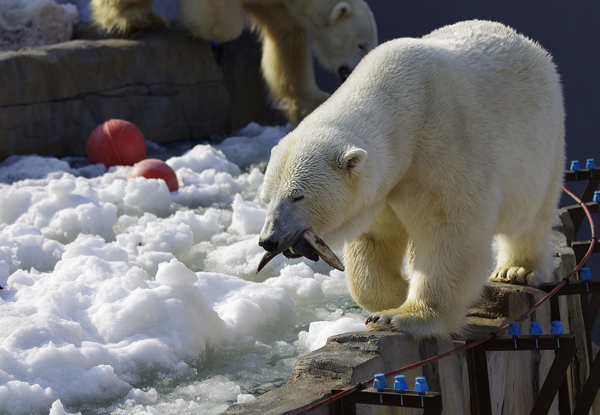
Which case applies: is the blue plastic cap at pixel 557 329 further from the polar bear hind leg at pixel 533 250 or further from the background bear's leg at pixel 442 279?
the polar bear hind leg at pixel 533 250

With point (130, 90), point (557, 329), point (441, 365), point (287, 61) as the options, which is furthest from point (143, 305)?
point (287, 61)

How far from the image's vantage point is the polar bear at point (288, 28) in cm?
648

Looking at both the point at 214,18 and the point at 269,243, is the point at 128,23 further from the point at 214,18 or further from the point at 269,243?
the point at 269,243

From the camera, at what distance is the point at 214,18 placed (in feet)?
23.0

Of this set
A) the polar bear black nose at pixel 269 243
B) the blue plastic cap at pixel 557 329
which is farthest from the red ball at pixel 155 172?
the blue plastic cap at pixel 557 329

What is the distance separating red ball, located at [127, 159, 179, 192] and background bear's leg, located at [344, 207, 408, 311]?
280 centimetres

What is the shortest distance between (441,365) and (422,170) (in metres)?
0.73

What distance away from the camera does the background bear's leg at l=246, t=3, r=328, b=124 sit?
7148 millimetres

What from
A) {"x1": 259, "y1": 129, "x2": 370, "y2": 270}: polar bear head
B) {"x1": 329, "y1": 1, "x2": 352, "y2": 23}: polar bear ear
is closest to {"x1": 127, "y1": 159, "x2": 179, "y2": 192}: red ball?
{"x1": 329, "y1": 1, "x2": 352, "y2": 23}: polar bear ear

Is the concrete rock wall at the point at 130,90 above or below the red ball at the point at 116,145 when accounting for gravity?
above

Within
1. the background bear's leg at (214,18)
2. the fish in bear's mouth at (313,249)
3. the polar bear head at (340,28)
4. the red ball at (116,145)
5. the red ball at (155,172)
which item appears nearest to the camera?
the fish in bear's mouth at (313,249)

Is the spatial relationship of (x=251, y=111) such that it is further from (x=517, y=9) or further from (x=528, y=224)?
(x=528, y=224)

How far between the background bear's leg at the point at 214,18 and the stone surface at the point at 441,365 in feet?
15.2

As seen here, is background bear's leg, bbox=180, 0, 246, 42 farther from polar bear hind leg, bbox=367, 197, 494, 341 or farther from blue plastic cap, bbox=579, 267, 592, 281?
polar bear hind leg, bbox=367, 197, 494, 341
